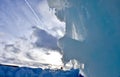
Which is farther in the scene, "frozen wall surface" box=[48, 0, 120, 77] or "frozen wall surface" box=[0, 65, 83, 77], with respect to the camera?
"frozen wall surface" box=[48, 0, 120, 77]

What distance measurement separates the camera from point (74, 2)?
1806 cm

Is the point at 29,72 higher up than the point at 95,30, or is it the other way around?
the point at 95,30

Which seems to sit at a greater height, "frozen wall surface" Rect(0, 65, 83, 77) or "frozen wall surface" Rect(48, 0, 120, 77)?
"frozen wall surface" Rect(48, 0, 120, 77)

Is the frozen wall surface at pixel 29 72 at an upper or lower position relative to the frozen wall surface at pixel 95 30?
lower

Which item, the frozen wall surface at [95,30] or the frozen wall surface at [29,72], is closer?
the frozen wall surface at [29,72]

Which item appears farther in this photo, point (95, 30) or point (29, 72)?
point (95, 30)

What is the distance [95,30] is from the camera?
18453 mm

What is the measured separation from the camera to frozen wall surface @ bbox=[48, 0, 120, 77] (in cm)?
1780

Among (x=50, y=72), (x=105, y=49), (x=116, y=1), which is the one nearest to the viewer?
(x=50, y=72)

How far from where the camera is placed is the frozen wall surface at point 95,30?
17.8m

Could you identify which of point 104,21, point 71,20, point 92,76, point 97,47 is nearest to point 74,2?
point 71,20

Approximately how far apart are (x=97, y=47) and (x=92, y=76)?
7.05 feet

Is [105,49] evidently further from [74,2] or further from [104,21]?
[74,2]

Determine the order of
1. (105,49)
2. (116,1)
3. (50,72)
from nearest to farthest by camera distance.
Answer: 1. (50,72)
2. (116,1)
3. (105,49)
